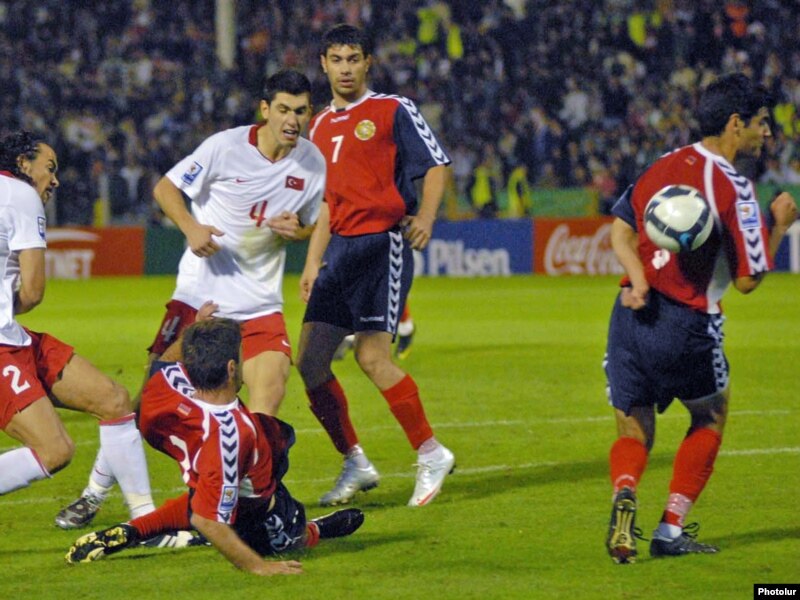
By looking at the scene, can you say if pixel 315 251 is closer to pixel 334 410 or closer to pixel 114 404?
pixel 334 410

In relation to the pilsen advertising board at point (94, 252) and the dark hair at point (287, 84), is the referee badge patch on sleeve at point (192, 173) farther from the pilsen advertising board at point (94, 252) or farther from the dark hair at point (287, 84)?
the pilsen advertising board at point (94, 252)

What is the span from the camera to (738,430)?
9.55 m

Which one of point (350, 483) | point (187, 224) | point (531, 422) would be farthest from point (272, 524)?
point (531, 422)

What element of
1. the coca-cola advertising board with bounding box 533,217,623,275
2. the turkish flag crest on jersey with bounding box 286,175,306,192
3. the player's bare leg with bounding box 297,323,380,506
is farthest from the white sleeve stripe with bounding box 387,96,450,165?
the coca-cola advertising board with bounding box 533,217,623,275

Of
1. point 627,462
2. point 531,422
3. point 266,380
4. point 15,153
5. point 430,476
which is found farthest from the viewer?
point 531,422

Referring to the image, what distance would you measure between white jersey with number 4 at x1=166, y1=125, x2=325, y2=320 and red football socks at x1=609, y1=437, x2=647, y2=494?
Result: 2095mm

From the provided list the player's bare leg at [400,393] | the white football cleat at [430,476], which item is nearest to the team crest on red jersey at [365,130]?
the player's bare leg at [400,393]

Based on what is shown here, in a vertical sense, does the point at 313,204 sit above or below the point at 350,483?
above

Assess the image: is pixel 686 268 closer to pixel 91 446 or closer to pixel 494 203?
Answer: pixel 91 446

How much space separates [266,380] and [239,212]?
857 millimetres

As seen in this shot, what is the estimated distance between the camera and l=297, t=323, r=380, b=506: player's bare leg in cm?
745

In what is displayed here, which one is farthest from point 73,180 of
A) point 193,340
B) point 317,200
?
point 193,340

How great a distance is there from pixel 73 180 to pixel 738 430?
21223 millimetres

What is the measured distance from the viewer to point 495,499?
7.34 meters
